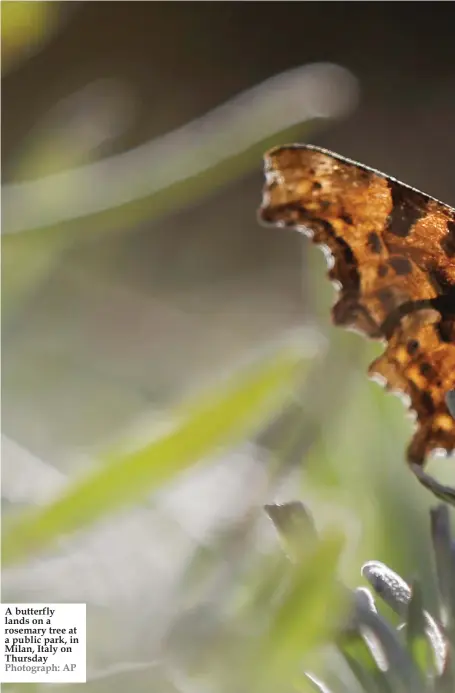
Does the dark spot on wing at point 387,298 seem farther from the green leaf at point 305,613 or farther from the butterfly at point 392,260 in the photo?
the green leaf at point 305,613

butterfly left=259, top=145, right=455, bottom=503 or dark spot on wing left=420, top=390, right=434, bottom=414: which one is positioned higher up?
butterfly left=259, top=145, right=455, bottom=503

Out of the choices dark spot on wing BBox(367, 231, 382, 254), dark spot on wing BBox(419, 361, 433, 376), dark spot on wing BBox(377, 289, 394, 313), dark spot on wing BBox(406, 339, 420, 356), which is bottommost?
dark spot on wing BBox(419, 361, 433, 376)

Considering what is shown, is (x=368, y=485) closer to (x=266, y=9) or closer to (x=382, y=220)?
(x=382, y=220)

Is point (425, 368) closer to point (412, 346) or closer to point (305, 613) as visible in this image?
point (412, 346)

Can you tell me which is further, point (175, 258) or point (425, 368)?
point (175, 258)

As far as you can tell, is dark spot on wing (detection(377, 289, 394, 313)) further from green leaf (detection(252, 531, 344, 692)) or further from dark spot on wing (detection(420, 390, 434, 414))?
green leaf (detection(252, 531, 344, 692))

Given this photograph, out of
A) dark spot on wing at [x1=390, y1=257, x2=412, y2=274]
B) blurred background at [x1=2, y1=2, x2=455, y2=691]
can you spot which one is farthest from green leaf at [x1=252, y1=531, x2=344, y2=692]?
dark spot on wing at [x1=390, y1=257, x2=412, y2=274]

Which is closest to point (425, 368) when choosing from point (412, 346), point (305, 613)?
point (412, 346)

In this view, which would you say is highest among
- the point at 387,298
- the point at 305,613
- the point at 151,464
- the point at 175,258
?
the point at 175,258

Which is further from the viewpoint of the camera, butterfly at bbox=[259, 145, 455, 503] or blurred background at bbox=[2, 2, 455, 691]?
blurred background at bbox=[2, 2, 455, 691]

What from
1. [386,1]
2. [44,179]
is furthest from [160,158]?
[386,1]
